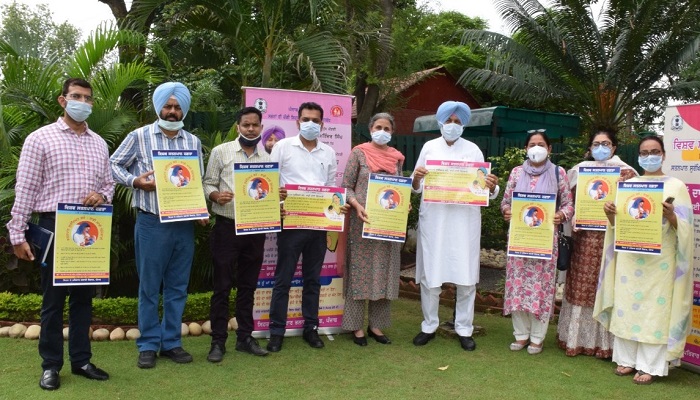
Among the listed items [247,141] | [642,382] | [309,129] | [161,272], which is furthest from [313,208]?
[642,382]

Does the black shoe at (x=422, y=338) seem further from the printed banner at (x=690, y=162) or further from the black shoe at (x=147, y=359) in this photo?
the black shoe at (x=147, y=359)

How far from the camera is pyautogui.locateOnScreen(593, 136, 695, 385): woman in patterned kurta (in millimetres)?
4613

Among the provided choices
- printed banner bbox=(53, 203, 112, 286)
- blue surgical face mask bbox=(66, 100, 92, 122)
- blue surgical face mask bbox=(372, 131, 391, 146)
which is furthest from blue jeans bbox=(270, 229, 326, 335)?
blue surgical face mask bbox=(66, 100, 92, 122)

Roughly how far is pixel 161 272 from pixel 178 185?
679mm

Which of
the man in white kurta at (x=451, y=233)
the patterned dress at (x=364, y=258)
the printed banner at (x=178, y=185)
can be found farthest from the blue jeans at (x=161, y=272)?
the man in white kurta at (x=451, y=233)

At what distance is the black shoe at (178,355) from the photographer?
4.78 m

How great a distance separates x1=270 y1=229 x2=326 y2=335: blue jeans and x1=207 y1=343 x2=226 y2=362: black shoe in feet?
1.60

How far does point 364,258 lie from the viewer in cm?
540

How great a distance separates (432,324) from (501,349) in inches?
24.1

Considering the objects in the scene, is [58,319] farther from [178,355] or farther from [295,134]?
[295,134]

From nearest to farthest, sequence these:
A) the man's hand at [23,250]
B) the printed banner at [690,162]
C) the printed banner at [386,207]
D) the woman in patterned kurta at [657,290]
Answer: the man's hand at [23,250], the woman in patterned kurta at [657,290], the printed banner at [690,162], the printed banner at [386,207]

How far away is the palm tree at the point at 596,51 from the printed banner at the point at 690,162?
7.13 metres

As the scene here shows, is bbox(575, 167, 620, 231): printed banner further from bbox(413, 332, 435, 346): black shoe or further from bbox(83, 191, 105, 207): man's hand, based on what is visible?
bbox(83, 191, 105, 207): man's hand

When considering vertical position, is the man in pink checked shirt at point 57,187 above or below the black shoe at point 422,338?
above
